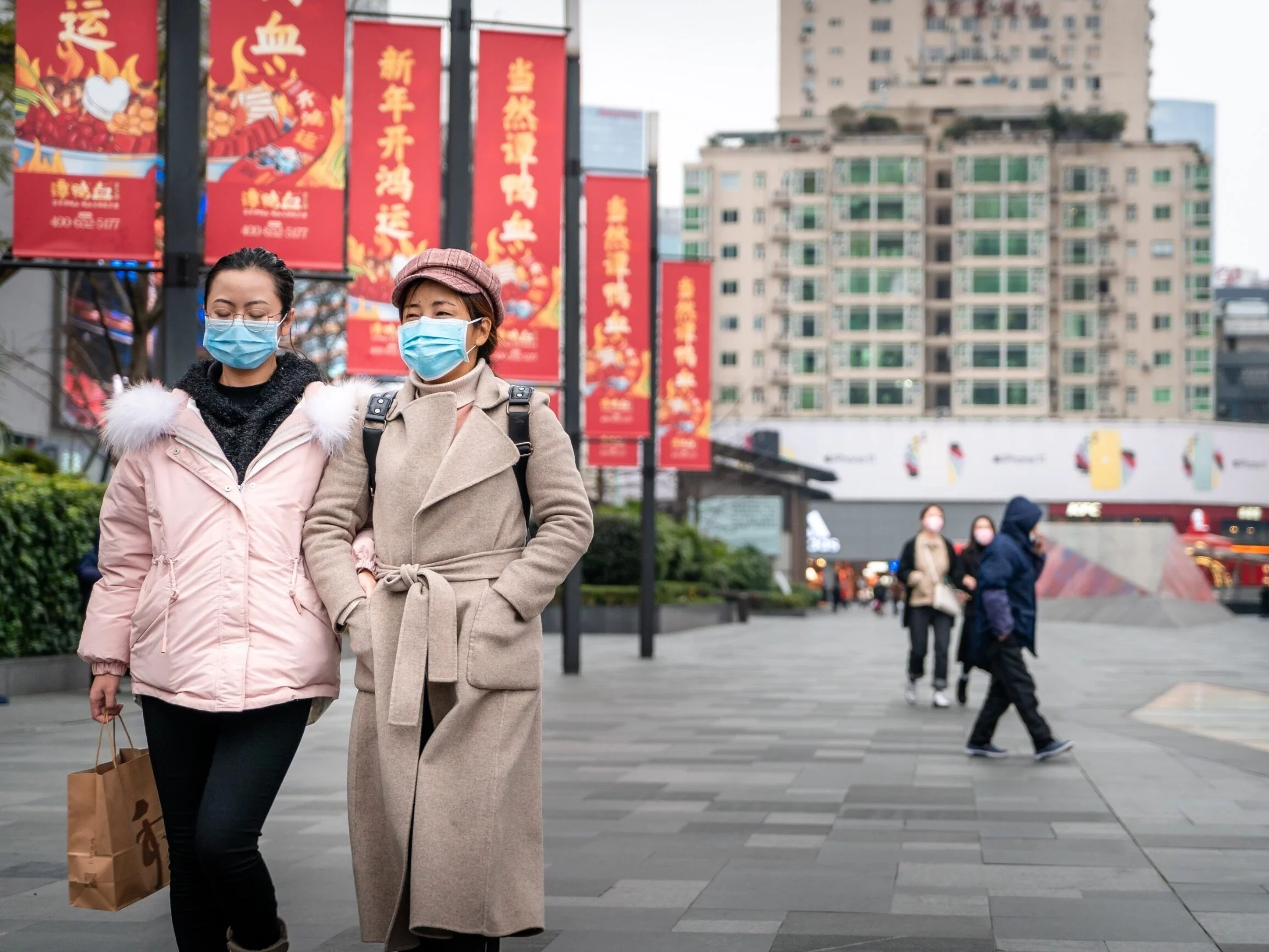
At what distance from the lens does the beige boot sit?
3887 millimetres

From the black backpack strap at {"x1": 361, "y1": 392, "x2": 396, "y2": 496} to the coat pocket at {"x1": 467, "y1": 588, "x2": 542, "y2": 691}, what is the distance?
45 cm

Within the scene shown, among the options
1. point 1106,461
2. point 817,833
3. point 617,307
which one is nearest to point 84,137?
point 817,833

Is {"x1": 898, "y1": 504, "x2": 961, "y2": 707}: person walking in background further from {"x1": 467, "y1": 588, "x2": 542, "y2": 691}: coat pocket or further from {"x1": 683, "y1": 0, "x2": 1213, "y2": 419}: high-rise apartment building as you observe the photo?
{"x1": 683, "y1": 0, "x2": 1213, "y2": 419}: high-rise apartment building

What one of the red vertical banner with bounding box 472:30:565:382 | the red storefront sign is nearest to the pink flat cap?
the red vertical banner with bounding box 472:30:565:382

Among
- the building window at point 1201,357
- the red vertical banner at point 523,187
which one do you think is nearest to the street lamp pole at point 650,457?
the red vertical banner at point 523,187

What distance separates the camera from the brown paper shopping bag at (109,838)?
3818 mm

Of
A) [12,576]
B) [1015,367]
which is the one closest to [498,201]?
[12,576]

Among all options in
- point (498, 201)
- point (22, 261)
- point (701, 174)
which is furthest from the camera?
point (701, 174)

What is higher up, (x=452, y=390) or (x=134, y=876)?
(x=452, y=390)

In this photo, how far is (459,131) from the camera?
12.9 metres

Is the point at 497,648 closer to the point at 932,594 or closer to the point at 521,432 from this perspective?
the point at 521,432

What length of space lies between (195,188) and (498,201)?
492 centimetres

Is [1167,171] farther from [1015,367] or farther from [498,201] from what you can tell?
[498,201]

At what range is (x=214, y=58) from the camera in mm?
9828
